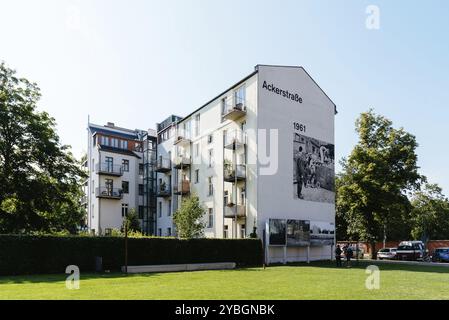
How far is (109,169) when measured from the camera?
53.9 m

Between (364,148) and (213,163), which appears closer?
(213,163)

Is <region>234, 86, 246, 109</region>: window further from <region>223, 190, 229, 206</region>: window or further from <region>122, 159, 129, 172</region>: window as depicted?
<region>122, 159, 129, 172</region>: window

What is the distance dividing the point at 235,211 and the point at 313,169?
868 cm

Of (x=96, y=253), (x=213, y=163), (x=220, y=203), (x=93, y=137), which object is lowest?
(x=96, y=253)

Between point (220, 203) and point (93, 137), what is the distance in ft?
78.7

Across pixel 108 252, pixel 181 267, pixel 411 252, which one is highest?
pixel 108 252

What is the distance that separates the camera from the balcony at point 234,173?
37188mm

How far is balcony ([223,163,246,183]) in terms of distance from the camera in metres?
37.2

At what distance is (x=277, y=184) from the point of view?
36.8 meters

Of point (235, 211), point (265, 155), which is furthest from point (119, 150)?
point (265, 155)

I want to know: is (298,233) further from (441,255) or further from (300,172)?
(441,255)

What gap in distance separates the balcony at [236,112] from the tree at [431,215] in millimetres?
47304
